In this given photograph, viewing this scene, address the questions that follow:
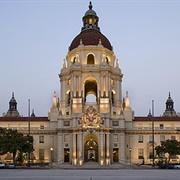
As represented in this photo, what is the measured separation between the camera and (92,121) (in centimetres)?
10062

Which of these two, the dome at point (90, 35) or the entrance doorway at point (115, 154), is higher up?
the dome at point (90, 35)

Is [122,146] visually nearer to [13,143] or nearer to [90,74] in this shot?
[90,74]

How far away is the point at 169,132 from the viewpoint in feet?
357

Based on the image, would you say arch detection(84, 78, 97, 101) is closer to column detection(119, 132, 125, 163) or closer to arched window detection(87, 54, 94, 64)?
arched window detection(87, 54, 94, 64)

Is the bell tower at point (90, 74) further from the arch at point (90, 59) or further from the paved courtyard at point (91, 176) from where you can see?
the paved courtyard at point (91, 176)

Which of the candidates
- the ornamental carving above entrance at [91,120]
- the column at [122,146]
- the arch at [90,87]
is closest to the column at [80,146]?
the ornamental carving above entrance at [91,120]

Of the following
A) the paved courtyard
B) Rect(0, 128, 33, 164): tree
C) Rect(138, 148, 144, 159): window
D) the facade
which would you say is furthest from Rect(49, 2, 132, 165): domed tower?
the paved courtyard

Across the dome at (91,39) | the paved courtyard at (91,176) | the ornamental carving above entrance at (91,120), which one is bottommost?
the paved courtyard at (91,176)

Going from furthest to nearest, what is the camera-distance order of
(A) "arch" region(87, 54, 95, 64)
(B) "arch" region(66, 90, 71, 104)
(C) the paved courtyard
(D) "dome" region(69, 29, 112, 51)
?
1. (A) "arch" region(87, 54, 95, 64)
2. (D) "dome" region(69, 29, 112, 51)
3. (B) "arch" region(66, 90, 71, 104)
4. (C) the paved courtyard

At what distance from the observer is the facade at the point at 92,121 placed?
332ft

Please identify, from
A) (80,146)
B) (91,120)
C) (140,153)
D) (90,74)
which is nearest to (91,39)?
(90,74)

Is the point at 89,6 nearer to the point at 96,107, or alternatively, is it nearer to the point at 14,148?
the point at 96,107

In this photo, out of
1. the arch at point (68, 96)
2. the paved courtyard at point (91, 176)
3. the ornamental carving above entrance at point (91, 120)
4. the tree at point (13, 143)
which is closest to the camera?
the paved courtyard at point (91, 176)

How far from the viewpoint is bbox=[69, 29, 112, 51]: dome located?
4488 inches
